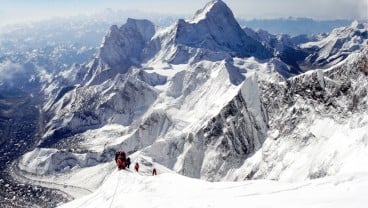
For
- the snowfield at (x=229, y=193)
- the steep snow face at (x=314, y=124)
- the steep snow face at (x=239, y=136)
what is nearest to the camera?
the snowfield at (x=229, y=193)

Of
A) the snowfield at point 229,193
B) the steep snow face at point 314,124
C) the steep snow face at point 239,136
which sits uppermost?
the snowfield at point 229,193

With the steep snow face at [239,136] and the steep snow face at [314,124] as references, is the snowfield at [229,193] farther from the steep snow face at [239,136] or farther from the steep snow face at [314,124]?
the steep snow face at [239,136]

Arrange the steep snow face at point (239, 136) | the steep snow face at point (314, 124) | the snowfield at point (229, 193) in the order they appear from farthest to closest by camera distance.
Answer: the steep snow face at point (239, 136)
the steep snow face at point (314, 124)
the snowfield at point (229, 193)

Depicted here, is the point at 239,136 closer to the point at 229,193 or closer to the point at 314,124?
the point at 314,124

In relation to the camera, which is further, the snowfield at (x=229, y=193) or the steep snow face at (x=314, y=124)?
the steep snow face at (x=314, y=124)

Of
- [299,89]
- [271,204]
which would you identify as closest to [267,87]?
[299,89]

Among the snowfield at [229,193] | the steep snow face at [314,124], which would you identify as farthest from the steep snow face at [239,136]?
the snowfield at [229,193]

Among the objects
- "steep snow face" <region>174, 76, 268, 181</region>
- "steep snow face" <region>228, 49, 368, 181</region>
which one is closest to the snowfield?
"steep snow face" <region>228, 49, 368, 181</region>

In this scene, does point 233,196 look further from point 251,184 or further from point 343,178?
point 343,178
